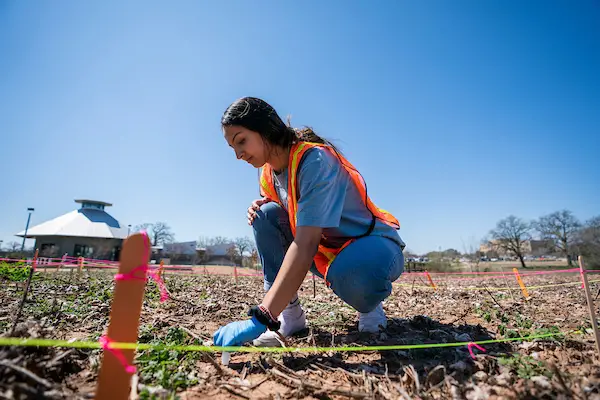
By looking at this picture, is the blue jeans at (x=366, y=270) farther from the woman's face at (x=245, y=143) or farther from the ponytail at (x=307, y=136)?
the woman's face at (x=245, y=143)

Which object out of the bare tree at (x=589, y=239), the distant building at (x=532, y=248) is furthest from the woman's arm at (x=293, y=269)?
the distant building at (x=532, y=248)

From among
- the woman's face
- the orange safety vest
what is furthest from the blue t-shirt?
the woman's face

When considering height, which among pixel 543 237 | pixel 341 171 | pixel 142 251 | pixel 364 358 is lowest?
pixel 364 358

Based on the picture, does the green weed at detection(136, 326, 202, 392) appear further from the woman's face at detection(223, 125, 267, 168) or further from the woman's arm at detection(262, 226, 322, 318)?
the woman's face at detection(223, 125, 267, 168)

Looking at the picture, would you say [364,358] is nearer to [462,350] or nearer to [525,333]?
[462,350]

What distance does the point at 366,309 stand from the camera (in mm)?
2338

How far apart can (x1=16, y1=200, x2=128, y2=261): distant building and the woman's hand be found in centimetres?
4281

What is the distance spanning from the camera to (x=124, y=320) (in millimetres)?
1101

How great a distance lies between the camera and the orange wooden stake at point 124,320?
1062 millimetres

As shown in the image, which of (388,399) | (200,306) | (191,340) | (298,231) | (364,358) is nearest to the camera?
(388,399)

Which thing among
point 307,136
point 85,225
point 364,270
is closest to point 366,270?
point 364,270

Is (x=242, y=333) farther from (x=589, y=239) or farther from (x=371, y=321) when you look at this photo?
(x=589, y=239)

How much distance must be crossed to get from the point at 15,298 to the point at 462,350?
538 cm

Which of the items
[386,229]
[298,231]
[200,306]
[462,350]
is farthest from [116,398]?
[200,306]
